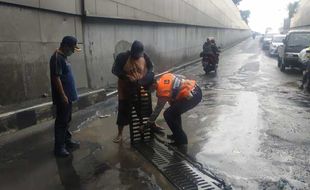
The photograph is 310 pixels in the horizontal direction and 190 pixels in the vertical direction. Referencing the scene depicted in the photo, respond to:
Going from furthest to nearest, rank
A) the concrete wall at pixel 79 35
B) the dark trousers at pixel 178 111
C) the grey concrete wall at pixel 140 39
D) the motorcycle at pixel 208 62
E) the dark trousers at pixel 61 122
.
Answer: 1. the motorcycle at pixel 208 62
2. the grey concrete wall at pixel 140 39
3. the concrete wall at pixel 79 35
4. the dark trousers at pixel 178 111
5. the dark trousers at pixel 61 122

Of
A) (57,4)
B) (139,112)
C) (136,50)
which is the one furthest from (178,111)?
(57,4)

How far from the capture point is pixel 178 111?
19.5ft

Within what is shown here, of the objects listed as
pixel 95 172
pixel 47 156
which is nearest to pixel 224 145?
pixel 95 172

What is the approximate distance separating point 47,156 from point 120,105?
57.8 inches

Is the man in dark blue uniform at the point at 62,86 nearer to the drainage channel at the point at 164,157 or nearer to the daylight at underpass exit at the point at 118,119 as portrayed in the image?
the daylight at underpass exit at the point at 118,119

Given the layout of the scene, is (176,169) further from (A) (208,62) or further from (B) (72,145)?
(A) (208,62)

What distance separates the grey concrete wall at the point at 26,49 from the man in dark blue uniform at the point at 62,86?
2410mm

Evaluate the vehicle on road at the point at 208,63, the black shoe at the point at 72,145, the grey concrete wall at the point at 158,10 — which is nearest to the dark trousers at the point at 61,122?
the black shoe at the point at 72,145

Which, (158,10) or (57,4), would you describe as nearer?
(57,4)

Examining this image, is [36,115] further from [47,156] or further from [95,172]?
[95,172]

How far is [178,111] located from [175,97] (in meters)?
0.30

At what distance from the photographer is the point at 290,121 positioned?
7.93m

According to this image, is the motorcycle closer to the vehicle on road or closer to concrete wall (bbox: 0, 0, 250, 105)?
the vehicle on road

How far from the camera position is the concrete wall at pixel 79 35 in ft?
25.1
